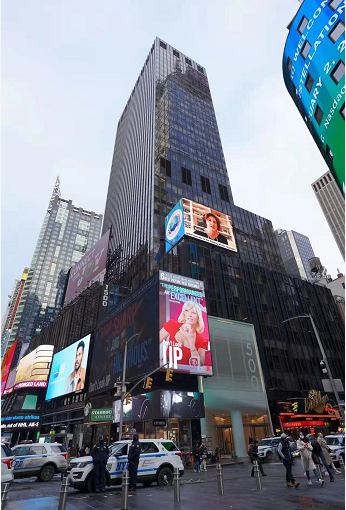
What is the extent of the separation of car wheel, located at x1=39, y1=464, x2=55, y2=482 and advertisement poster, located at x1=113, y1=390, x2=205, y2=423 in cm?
1517

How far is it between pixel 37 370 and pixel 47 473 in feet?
182

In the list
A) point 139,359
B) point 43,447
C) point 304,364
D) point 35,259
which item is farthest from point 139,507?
point 35,259

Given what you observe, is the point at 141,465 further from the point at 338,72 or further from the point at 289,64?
the point at 289,64

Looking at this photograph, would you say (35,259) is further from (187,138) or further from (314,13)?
(314,13)

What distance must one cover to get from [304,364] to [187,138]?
217 feet

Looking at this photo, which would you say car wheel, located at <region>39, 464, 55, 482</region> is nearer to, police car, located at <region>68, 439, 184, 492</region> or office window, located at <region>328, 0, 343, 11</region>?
police car, located at <region>68, 439, 184, 492</region>

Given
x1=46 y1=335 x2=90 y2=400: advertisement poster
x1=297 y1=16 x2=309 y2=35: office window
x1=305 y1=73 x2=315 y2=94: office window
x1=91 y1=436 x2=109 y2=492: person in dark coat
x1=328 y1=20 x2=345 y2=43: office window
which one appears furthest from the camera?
x1=46 y1=335 x2=90 y2=400: advertisement poster

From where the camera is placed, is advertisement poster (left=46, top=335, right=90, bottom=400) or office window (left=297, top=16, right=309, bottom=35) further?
advertisement poster (left=46, top=335, right=90, bottom=400)

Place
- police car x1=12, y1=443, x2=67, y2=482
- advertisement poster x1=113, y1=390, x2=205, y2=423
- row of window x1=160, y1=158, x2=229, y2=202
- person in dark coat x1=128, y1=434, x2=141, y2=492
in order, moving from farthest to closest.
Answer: row of window x1=160, y1=158, x2=229, y2=202 < advertisement poster x1=113, y1=390, x2=205, y2=423 < police car x1=12, y1=443, x2=67, y2=482 < person in dark coat x1=128, y1=434, x2=141, y2=492

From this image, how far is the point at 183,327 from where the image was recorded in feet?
119

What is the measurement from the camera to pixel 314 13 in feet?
95.0

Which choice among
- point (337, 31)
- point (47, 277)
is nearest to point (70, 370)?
point (337, 31)

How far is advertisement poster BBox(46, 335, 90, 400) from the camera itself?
50.9 m

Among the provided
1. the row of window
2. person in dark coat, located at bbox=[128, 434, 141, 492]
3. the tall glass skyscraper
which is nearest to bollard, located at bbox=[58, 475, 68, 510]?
person in dark coat, located at bbox=[128, 434, 141, 492]
